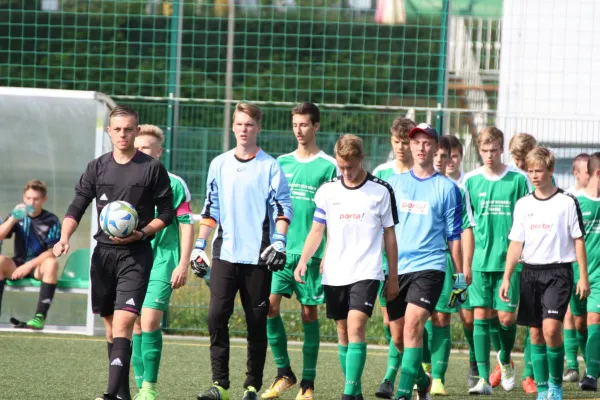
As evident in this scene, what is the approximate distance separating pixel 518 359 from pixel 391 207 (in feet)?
15.8

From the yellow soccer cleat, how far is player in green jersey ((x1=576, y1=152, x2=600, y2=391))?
245cm

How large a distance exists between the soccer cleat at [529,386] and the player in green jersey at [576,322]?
82 centimetres

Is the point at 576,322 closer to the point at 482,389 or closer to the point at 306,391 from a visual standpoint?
the point at 482,389

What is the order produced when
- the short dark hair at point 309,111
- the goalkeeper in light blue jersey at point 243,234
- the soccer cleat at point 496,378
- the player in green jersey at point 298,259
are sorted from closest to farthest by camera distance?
the goalkeeper in light blue jersey at point 243,234 < the player in green jersey at point 298,259 < the short dark hair at point 309,111 < the soccer cleat at point 496,378

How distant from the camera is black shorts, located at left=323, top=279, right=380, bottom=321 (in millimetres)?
6746

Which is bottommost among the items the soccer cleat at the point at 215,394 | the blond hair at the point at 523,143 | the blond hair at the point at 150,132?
Result: the soccer cleat at the point at 215,394

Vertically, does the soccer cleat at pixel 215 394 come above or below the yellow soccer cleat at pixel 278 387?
above

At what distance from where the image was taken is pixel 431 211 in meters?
7.18

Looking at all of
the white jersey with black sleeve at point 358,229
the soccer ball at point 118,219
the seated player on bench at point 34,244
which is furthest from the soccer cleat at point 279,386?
the seated player on bench at point 34,244

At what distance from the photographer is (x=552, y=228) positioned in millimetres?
7613

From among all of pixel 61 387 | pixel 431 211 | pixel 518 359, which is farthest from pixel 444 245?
pixel 518 359

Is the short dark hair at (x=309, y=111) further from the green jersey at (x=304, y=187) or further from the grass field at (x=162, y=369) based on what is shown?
the grass field at (x=162, y=369)

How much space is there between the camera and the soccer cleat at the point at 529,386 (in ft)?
28.4

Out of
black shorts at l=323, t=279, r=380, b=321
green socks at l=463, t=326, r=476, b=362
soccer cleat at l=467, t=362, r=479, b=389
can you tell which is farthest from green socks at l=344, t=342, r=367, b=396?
green socks at l=463, t=326, r=476, b=362
